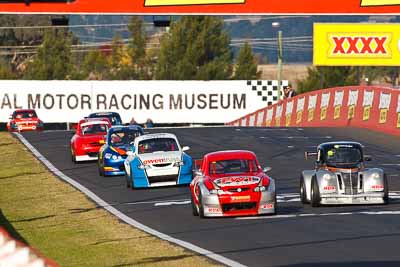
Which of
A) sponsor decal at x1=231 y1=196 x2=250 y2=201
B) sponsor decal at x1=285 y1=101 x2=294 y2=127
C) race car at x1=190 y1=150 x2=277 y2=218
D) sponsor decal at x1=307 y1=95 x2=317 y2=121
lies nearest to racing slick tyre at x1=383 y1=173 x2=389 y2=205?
race car at x1=190 y1=150 x2=277 y2=218

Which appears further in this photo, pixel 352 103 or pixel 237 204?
pixel 352 103

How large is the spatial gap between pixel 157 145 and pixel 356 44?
4365cm

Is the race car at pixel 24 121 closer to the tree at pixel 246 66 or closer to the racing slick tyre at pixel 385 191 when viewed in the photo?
the racing slick tyre at pixel 385 191

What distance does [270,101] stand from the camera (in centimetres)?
6488

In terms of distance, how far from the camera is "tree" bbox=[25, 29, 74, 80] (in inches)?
3659

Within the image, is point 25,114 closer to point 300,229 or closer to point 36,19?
point 300,229

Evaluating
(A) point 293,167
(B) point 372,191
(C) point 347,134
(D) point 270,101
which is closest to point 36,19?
(D) point 270,101

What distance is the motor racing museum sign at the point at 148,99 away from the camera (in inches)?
2542

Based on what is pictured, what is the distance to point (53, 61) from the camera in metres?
93.9

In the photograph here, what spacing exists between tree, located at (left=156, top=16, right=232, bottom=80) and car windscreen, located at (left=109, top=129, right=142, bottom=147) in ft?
191

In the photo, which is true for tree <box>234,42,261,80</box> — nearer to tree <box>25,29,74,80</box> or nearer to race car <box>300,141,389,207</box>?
tree <box>25,29,74,80</box>

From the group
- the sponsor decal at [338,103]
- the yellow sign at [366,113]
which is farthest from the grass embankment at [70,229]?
the sponsor decal at [338,103]

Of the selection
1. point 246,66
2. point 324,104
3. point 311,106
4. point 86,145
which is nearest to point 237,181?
point 86,145

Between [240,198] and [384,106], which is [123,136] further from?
[384,106]
